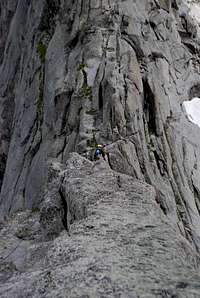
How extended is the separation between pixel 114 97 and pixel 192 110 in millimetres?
7641

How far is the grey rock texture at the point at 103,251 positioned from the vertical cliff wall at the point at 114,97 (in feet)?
16.3

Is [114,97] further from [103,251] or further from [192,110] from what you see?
[103,251]

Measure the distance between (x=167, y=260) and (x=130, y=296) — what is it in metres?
1.84

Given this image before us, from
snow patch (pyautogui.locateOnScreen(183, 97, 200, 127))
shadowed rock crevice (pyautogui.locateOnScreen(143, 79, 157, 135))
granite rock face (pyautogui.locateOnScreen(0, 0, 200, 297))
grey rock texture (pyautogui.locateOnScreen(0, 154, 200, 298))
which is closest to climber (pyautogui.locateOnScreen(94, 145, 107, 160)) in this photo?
granite rock face (pyautogui.locateOnScreen(0, 0, 200, 297))

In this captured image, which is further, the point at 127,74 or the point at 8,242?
the point at 127,74

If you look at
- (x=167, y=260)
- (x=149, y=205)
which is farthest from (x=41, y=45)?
(x=167, y=260)

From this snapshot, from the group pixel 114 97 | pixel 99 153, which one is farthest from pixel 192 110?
pixel 99 153

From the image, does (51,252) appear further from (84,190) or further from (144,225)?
(84,190)

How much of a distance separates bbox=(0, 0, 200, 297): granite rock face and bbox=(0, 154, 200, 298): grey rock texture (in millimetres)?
240

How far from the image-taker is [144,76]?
28.3 m

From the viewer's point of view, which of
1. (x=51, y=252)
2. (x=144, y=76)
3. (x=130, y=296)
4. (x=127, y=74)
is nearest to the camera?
(x=130, y=296)

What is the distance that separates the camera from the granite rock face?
21.6 m

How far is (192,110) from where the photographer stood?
99.3 feet

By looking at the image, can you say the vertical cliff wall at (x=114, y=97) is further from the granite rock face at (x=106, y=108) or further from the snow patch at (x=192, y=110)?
the snow patch at (x=192, y=110)
